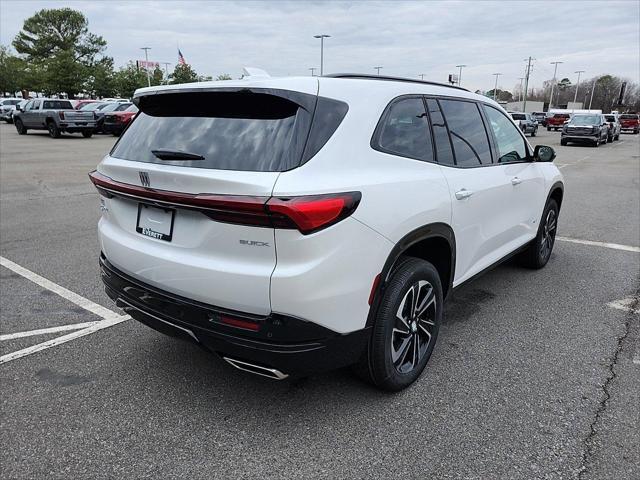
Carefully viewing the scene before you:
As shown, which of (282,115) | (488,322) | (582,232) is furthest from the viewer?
(582,232)

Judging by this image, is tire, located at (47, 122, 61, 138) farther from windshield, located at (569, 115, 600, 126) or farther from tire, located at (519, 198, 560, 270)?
windshield, located at (569, 115, 600, 126)

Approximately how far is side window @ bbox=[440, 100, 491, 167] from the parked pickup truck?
79.5ft

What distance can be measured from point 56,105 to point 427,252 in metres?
27.4

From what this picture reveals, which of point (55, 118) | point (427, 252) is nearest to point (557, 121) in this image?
point (55, 118)

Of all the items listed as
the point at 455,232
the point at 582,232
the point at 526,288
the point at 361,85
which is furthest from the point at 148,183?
the point at 582,232

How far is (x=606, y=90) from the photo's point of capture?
405ft

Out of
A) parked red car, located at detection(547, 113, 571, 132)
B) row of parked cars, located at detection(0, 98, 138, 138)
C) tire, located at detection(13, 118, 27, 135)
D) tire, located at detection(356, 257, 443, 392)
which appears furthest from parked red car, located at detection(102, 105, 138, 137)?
parked red car, located at detection(547, 113, 571, 132)

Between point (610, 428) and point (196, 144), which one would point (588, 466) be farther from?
point (196, 144)

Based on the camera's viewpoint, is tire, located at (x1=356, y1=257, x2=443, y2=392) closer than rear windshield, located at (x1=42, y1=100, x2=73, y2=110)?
Yes

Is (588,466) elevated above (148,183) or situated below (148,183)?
below

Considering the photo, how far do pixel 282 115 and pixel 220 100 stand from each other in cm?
41

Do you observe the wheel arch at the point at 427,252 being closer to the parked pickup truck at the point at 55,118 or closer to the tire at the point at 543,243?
the tire at the point at 543,243

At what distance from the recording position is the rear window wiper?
2494 mm

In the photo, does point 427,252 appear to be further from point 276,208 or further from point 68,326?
point 68,326
